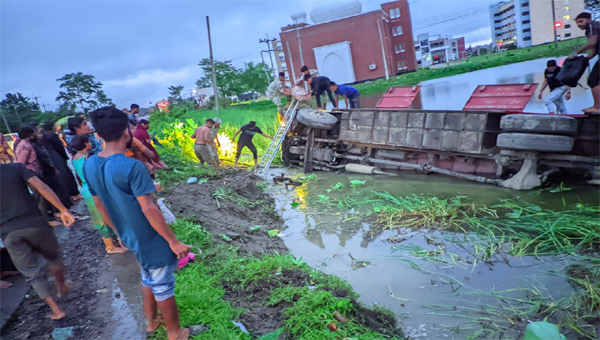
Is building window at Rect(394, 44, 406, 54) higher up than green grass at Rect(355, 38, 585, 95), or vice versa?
building window at Rect(394, 44, 406, 54)

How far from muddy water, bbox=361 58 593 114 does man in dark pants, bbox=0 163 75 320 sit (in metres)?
10.6

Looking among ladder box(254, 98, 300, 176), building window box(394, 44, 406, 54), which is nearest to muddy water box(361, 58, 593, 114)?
ladder box(254, 98, 300, 176)

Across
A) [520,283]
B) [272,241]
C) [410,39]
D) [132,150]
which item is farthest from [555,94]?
[410,39]

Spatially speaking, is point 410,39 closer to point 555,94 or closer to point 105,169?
point 555,94

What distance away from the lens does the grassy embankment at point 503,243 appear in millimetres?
3305

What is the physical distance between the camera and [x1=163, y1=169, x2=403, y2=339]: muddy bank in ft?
11.1

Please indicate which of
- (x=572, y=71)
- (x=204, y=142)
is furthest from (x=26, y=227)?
(x=572, y=71)

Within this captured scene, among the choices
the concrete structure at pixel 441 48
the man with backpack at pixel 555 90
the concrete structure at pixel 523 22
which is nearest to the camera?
the man with backpack at pixel 555 90

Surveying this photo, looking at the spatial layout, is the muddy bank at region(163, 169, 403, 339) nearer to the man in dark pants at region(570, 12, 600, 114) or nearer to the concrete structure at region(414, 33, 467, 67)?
the man in dark pants at region(570, 12, 600, 114)

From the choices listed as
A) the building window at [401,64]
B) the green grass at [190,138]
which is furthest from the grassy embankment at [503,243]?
the building window at [401,64]

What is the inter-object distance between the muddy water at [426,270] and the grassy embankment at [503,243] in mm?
35

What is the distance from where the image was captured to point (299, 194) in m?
8.92

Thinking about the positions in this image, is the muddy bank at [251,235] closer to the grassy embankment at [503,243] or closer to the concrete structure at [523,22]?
the grassy embankment at [503,243]

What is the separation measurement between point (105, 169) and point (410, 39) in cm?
3616
